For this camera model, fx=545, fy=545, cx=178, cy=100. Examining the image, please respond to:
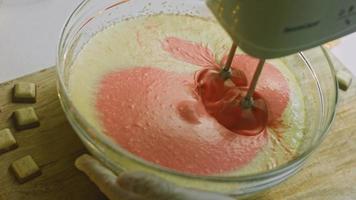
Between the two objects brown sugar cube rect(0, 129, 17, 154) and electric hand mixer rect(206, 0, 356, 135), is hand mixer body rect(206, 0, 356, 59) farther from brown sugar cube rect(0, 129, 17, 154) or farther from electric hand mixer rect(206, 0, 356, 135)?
brown sugar cube rect(0, 129, 17, 154)

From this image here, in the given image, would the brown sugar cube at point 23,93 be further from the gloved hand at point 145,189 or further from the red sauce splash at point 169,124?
the gloved hand at point 145,189

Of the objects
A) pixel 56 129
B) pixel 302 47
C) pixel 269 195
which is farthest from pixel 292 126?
pixel 56 129

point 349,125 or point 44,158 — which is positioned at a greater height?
point 44,158

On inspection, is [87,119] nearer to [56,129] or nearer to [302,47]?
[56,129]

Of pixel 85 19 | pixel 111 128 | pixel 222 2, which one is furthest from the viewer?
pixel 85 19

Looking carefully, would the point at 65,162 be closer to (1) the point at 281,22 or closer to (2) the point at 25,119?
(2) the point at 25,119

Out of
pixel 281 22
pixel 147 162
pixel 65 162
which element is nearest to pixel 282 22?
pixel 281 22
